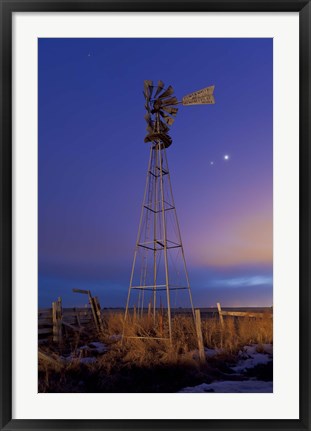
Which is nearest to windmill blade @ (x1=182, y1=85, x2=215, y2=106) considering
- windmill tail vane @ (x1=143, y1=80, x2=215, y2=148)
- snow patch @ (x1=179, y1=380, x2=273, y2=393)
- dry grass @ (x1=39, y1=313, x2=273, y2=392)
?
windmill tail vane @ (x1=143, y1=80, x2=215, y2=148)

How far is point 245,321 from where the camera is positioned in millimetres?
5230

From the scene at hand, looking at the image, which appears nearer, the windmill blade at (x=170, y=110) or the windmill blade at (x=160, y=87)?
the windmill blade at (x=160, y=87)

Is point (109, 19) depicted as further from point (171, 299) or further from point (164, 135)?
point (171, 299)

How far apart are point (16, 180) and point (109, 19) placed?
1756 mm

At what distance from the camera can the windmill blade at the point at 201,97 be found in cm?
444

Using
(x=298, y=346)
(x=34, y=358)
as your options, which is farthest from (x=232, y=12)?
(x=34, y=358)

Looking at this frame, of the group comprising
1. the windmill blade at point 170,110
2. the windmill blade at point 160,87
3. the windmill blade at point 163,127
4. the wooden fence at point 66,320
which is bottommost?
the wooden fence at point 66,320

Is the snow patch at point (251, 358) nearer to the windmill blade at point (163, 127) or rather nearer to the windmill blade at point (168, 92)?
the windmill blade at point (163, 127)

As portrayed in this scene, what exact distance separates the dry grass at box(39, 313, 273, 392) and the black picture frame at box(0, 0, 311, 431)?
1.91 ft

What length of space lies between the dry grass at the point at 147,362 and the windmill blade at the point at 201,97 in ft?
9.42

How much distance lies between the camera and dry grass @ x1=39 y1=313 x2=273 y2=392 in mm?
3797

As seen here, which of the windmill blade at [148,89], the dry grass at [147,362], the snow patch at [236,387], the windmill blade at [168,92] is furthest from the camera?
the windmill blade at [168,92]

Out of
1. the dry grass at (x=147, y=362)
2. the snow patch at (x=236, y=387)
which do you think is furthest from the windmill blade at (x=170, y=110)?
the snow patch at (x=236, y=387)

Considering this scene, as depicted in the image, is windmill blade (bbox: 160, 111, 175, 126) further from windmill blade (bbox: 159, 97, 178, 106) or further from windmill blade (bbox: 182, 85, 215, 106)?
windmill blade (bbox: 182, 85, 215, 106)
